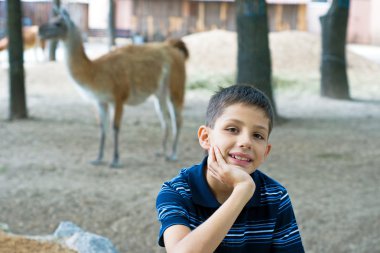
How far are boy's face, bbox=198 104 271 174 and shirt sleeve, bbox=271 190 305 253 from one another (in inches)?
7.3

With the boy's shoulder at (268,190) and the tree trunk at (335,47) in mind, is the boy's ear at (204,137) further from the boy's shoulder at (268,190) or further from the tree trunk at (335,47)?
the tree trunk at (335,47)

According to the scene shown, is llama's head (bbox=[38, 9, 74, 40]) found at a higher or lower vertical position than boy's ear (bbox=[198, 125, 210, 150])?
lower

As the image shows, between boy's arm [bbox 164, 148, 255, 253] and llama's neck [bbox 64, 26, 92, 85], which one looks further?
llama's neck [bbox 64, 26, 92, 85]

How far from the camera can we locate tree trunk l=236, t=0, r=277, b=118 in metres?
9.47

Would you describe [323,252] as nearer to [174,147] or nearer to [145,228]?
[145,228]

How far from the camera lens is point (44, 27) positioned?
7355 mm

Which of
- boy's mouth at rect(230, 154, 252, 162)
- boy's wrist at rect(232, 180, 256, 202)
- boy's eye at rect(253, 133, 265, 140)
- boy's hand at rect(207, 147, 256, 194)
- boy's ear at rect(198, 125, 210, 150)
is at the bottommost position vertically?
boy's wrist at rect(232, 180, 256, 202)

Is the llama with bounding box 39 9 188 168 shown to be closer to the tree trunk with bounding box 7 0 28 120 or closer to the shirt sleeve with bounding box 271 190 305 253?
the tree trunk with bounding box 7 0 28 120

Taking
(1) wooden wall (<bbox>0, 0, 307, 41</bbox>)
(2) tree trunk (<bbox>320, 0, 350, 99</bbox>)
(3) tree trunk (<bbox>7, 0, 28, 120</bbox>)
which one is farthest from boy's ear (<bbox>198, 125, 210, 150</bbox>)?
(1) wooden wall (<bbox>0, 0, 307, 41</bbox>)

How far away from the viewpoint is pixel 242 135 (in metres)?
1.93

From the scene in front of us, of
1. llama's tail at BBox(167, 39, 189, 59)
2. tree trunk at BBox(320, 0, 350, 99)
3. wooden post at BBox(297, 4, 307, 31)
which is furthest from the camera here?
wooden post at BBox(297, 4, 307, 31)

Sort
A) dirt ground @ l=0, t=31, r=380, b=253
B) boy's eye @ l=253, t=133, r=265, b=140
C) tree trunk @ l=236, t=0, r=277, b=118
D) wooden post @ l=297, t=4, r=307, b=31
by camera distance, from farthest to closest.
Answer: wooden post @ l=297, t=4, r=307, b=31
tree trunk @ l=236, t=0, r=277, b=118
dirt ground @ l=0, t=31, r=380, b=253
boy's eye @ l=253, t=133, r=265, b=140

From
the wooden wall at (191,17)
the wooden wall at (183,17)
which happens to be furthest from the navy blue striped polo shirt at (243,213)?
the wooden wall at (191,17)

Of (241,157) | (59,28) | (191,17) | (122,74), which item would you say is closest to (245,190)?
(241,157)
